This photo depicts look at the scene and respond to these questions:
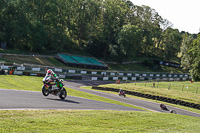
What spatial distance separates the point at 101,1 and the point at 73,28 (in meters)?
17.4

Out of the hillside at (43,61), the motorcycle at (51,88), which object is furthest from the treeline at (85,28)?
the motorcycle at (51,88)

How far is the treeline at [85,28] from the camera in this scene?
206 feet

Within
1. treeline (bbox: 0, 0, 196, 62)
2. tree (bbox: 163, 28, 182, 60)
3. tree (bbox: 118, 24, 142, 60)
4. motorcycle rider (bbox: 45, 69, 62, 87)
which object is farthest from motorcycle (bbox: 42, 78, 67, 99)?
tree (bbox: 163, 28, 182, 60)

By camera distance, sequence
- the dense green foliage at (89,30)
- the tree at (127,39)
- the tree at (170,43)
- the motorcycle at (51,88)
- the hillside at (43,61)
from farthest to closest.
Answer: the tree at (170,43) < the tree at (127,39) < the dense green foliage at (89,30) < the hillside at (43,61) < the motorcycle at (51,88)

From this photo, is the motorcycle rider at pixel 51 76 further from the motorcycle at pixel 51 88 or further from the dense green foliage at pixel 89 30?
the dense green foliage at pixel 89 30

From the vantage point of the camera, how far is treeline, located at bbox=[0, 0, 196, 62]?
62688mm

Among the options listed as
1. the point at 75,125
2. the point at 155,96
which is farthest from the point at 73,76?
the point at 75,125

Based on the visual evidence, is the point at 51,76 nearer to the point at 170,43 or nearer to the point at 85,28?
the point at 85,28

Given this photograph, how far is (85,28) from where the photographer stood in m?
88.9

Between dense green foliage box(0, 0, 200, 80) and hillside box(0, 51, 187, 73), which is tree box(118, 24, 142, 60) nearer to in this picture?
dense green foliage box(0, 0, 200, 80)

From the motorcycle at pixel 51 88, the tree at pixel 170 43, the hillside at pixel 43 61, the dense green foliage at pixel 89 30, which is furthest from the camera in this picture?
the tree at pixel 170 43

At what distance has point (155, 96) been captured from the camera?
3444 centimetres

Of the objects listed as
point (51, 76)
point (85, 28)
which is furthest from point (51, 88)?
point (85, 28)

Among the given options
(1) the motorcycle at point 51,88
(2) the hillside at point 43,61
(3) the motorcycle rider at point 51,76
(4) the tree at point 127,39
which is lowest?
(1) the motorcycle at point 51,88
